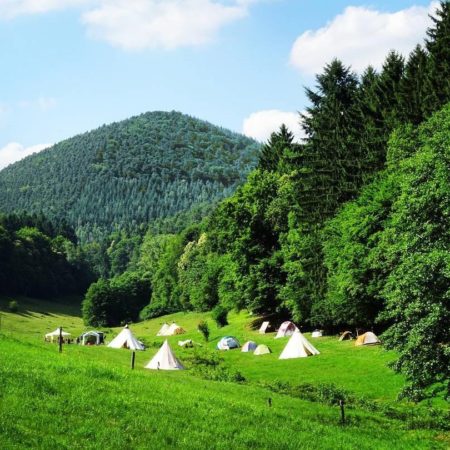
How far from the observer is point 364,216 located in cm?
4416

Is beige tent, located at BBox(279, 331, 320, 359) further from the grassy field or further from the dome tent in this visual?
the dome tent

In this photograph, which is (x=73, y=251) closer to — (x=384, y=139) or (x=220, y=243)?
(x=220, y=243)

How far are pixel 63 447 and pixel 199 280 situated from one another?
98798mm

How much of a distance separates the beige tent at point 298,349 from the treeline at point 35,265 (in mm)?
96482

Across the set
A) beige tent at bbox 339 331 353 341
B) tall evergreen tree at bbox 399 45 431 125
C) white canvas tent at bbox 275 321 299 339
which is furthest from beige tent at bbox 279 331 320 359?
tall evergreen tree at bbox 399 45 431 125

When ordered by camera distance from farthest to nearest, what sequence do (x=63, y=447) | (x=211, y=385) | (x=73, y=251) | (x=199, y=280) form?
(x=73, y=251)
(x=199, y=280)
(x=211, y=385)
(x=63, y=447)

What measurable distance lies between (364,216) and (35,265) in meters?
115

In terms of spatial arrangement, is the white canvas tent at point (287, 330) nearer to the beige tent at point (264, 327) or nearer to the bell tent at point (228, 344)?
the bell tent at point (228, 344)

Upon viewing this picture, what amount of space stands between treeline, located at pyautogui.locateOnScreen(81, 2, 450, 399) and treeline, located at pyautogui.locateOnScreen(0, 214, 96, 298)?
75712 mm

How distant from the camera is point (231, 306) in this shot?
240 ft

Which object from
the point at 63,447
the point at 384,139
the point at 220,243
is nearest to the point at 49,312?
the point at 220,243

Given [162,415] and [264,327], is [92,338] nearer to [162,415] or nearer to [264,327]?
[264,327]

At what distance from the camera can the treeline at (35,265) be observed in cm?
13112

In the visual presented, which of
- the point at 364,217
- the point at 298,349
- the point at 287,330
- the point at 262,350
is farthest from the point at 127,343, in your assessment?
the point at 364,217
